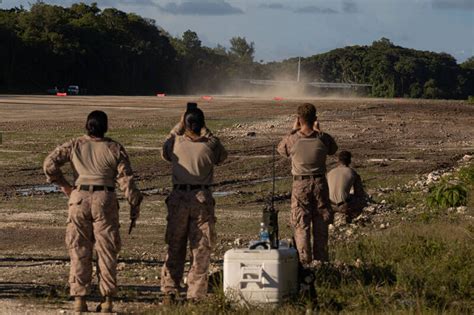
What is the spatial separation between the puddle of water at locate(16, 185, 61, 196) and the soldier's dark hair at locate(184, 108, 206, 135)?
37.4 ft

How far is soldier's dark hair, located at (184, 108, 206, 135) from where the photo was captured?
10703 mm

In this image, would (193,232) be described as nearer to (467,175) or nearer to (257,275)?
(257,275)

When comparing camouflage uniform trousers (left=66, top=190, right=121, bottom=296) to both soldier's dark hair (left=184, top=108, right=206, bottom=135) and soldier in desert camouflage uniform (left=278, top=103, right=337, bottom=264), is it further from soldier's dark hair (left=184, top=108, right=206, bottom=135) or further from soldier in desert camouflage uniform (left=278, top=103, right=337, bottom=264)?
soldier in desert camouflage uniform (left=278, top=103, right=337, bottom=264)

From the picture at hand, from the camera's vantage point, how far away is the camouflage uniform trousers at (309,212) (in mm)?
12273

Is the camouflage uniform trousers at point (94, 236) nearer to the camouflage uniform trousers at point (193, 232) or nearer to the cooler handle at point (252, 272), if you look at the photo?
the camouflage uniform trousers at point (193, 232)

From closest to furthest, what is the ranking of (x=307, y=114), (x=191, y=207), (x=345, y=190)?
1. (x=191, y=207)
2. (x=307, y=114)
3. (x=345, y=190)

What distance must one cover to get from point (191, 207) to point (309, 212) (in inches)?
80.8

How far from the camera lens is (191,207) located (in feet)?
34.8

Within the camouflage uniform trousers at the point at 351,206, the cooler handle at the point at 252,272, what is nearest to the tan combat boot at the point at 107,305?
the cooler handle at the point at 252,272

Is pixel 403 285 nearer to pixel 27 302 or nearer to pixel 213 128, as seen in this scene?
pixel 27 302

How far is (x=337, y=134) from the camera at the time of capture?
134 ft

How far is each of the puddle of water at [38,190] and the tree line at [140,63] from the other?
67.2m

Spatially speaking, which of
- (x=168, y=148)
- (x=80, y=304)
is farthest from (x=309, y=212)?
(x=80, y=304)

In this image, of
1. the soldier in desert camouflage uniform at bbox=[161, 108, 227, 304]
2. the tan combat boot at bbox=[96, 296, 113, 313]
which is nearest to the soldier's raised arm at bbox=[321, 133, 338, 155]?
the soldier in desert camouflage uniform at bbox=[161, 108, 227, 304]
